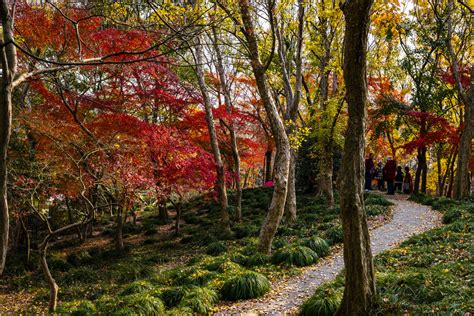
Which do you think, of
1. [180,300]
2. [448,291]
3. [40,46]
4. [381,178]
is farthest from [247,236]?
[381,178]

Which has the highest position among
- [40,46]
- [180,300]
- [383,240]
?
[40,46]

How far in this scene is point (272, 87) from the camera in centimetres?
1816

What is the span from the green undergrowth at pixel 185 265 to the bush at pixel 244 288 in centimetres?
2

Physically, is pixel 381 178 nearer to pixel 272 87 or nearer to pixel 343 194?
pixel 272 87

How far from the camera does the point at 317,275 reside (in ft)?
24.3

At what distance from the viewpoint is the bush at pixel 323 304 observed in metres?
5.00

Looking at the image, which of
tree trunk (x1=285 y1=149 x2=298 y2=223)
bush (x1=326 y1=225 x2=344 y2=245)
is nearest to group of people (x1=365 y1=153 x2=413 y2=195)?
tree trunk (x1=285 y1=149 x2=298 y2=223)

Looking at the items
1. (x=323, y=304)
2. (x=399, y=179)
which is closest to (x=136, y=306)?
(x=323, y=304)

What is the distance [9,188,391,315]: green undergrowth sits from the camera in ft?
21.2

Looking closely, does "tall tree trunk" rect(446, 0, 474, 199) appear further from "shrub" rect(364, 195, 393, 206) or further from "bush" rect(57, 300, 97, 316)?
"bush" rect(57, 300, 97, 316)

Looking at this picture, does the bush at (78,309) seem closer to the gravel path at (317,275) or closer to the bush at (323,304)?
the gravel path at (317,275)

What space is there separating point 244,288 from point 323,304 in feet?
5.89

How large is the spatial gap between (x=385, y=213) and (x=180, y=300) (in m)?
8.44

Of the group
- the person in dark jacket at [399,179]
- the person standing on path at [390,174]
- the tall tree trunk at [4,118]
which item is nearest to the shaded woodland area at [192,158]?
the tall tree trunk at [4,118]
